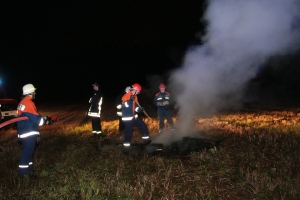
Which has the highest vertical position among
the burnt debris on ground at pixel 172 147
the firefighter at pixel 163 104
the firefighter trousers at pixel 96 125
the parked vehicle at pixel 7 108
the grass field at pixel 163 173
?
the parked vehicle at pixel 7 108

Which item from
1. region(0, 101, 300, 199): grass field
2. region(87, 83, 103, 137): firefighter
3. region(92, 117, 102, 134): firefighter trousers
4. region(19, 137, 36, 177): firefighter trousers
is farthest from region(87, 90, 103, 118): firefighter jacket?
Result: region(19, 137, 36, 177): firefighter trousers

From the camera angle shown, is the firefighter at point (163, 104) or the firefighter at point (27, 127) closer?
the firefighter at point (27, 127)

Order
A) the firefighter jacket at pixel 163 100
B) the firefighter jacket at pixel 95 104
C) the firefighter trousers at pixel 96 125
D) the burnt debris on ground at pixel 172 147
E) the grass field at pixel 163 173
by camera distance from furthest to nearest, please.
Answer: the firefighter jacket at pixel 163 100, the firefighter trousers at pixel 96 125, the firefighter jacket at pixel 95 104, the burnt debris on ground at pixel 172 147, the grass field at pixel 163 173

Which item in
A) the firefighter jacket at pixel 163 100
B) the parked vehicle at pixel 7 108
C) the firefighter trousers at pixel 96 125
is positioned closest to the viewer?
the firefighter trousers at pixel 96 125

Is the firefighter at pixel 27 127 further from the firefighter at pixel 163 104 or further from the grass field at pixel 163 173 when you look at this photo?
the firefighter at pixel 163 104

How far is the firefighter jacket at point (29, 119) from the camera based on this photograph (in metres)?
4.88

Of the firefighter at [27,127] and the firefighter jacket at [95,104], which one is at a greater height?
the firefighter jacket at [95,104]

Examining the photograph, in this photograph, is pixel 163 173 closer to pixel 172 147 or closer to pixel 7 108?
pixel 172 147

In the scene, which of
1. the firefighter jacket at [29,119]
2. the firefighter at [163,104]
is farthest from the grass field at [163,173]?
the firefighter at [163,104]

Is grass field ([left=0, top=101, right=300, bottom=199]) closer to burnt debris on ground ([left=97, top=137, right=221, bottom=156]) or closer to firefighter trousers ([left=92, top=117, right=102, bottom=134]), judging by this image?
burnt debris on ground ([left=97, top=137, right=221, bottom=156])

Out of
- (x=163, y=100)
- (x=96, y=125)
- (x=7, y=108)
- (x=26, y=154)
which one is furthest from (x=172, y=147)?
(x=7, y=108)

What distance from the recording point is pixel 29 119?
16.3ft

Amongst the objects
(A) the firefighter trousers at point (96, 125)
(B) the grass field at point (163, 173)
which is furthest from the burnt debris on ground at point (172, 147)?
(A) the firefighter trousers at point (96, 125)

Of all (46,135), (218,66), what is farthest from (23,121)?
(218,66)
